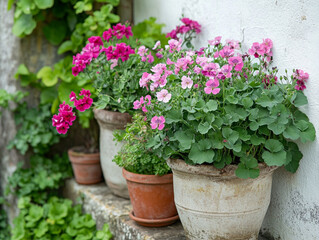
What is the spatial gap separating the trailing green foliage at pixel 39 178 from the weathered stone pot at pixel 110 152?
2.20 ft

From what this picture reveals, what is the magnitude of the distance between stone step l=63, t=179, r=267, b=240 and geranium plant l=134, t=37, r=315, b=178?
0.53 m

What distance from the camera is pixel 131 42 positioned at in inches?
112

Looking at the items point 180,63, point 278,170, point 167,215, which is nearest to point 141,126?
point 180,63

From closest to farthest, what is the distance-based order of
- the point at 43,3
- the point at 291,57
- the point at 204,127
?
the point at 204,127 → the point at 291,57 → the point at 43,3

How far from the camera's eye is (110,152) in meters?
2.88

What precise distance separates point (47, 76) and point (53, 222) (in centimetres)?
110

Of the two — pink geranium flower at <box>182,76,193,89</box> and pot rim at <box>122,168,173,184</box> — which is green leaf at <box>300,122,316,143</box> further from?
pot rim at <box>122,168,173,184</box>

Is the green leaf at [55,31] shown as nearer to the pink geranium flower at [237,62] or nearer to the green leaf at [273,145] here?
the pink geranium flower at [237,62]

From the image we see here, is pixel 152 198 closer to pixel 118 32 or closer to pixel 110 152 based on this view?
pixel 110 152

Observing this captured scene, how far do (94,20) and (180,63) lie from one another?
1383mm

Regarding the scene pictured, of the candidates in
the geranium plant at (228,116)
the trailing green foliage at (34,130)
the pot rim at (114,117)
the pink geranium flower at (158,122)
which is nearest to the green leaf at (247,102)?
the geranium plant at (228,116)

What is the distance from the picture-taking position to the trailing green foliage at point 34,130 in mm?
3398

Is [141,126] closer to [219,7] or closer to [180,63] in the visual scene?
[180,63]

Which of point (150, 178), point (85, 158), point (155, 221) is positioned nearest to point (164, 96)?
point (150, 178)
